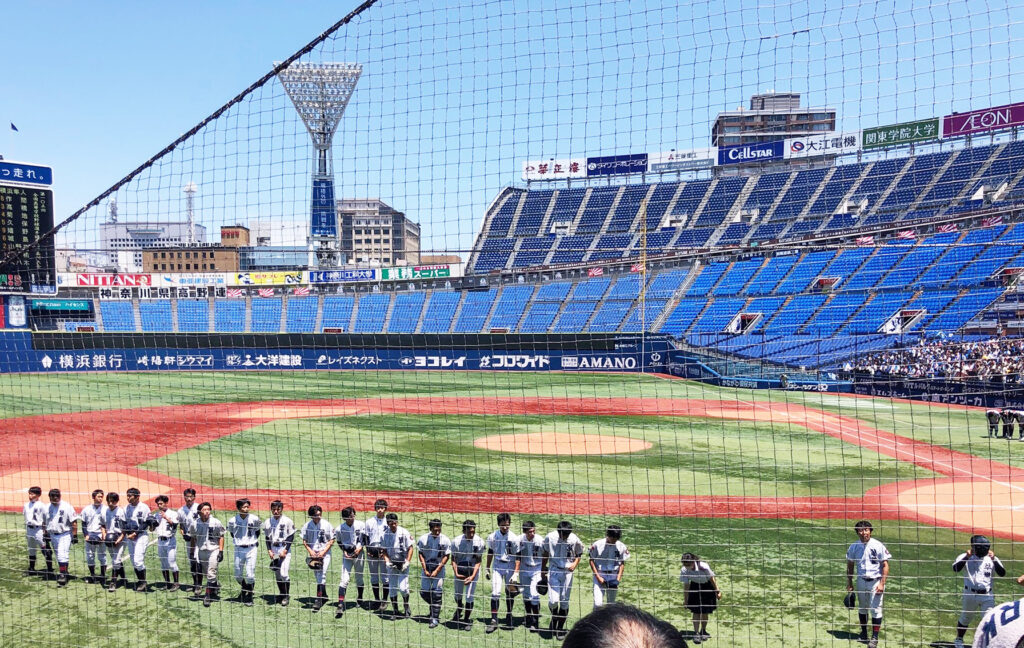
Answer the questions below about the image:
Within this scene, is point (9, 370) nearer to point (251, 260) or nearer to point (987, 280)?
point (251, 260)

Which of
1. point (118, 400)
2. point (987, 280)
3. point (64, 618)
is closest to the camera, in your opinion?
point (64, 618)

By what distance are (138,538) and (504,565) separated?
406 centimetres

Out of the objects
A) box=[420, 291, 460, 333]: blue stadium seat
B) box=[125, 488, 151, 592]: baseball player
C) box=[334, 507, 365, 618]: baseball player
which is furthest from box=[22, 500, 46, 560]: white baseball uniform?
box=[420, 291, 460, 333]: blue stadium seat

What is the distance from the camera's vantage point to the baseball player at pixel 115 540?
7.64 m

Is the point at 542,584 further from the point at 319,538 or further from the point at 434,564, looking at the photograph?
the point at 319,538

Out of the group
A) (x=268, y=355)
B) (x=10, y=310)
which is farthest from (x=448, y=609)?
(x=10, y=310)

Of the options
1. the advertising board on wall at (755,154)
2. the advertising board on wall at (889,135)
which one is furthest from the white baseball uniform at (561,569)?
the advertising board on wall at (889,135)

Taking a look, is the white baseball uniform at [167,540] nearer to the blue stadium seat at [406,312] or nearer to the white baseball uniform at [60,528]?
the white baseball uniform at [60,528]

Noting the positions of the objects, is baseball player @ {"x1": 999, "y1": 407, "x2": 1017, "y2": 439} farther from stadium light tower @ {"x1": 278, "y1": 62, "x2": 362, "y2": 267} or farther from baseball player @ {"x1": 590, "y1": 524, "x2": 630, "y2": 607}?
stadium light tower @ {"x1": 278, "y1": 62, "x2": 362, "y2": 267}

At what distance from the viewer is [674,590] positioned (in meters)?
7.49

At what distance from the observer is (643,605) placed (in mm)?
7086

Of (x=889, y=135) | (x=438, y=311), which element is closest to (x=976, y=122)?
(x=889, y=135)

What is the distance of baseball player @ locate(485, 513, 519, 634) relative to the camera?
22.5 feet

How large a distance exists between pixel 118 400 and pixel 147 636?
749 inches
